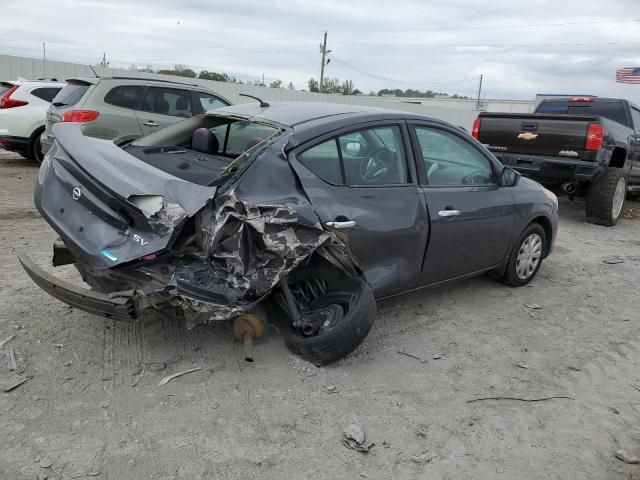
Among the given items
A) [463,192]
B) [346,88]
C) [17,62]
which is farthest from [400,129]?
[346,88]

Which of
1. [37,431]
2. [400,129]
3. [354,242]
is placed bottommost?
[37,431]

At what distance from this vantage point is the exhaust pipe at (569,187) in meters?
8.27

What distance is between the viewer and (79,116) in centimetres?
789

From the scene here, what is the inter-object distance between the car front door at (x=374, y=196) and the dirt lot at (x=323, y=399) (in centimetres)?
60

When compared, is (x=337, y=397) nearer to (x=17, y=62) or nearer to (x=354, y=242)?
(x=354, y=242)

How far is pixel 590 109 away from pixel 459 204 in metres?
6.89

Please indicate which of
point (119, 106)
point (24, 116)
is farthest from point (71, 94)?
point (24, 116)

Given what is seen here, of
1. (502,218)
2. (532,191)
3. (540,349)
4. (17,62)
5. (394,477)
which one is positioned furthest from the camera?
(17,62)

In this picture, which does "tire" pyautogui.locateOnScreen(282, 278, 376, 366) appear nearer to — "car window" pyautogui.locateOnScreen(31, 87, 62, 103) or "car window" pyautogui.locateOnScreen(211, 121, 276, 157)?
"car window" pyautogui.locateOnScreen(211, 121, 276, 157)

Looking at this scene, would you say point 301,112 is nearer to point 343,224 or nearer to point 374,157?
point 374,157

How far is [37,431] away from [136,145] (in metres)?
2.19

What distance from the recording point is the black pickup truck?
768 cm

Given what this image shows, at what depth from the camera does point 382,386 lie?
3.30m

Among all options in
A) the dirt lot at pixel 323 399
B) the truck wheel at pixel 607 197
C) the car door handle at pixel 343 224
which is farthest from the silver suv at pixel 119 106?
the truck wheel at pixel 607 197
